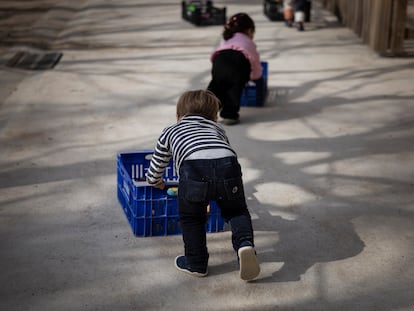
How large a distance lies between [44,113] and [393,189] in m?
3.88

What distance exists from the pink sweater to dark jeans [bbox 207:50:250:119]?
51mm

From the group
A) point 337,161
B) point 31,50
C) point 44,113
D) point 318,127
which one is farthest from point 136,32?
point 337,161

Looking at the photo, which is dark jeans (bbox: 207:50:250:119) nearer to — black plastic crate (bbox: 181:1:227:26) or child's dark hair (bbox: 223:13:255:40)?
child's dark hair (bbox: 223:13:255:40)

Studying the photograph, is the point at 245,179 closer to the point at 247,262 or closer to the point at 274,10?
the point at 247,262

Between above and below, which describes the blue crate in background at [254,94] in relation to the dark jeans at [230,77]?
below

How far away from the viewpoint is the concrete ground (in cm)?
470

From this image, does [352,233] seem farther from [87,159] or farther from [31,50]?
[31,50]

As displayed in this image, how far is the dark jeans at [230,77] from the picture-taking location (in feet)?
26.0

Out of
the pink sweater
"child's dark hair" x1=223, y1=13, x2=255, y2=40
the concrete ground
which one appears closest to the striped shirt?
the concrete ground

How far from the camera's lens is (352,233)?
548cm

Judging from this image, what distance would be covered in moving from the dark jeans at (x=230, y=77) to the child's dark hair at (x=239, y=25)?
0.27m

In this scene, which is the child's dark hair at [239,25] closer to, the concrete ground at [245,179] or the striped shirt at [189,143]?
the concrete ground at [245,179]

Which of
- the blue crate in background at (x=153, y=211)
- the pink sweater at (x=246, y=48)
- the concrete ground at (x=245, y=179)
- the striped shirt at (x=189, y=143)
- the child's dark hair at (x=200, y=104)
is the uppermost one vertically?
the child's dark hair at (x=200, y=104)

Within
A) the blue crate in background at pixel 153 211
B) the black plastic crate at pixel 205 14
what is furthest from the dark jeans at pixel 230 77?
the black plastic crate at pixel 205 14
